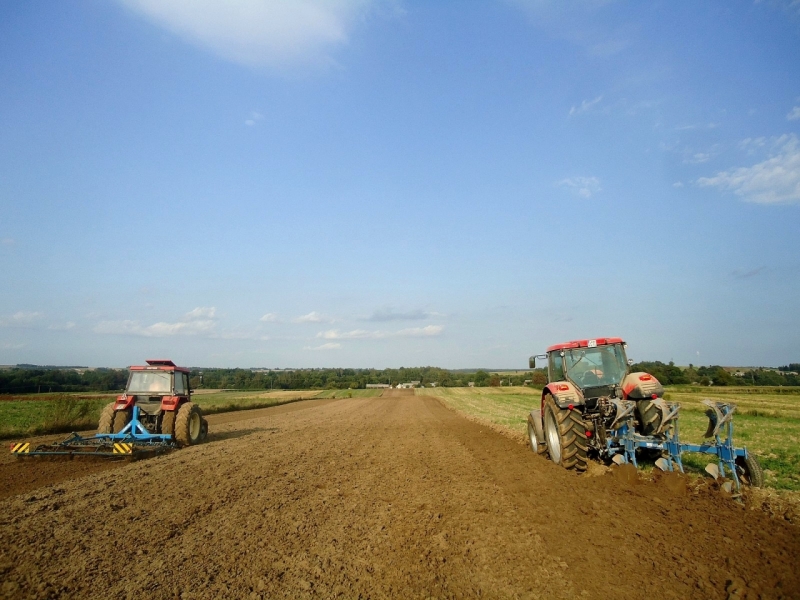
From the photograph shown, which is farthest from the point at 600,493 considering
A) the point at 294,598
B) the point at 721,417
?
the point at 294,598

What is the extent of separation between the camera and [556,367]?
32.1 feet

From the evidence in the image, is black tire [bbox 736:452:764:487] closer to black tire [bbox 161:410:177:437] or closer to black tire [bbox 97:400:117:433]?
black tire [bbox 161:410:177:437]

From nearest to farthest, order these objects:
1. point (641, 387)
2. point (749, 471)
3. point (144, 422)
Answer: point (749, 471) → point (641, 387) → point (144, 422)

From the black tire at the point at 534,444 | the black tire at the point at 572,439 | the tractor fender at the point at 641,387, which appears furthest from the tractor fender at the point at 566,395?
the black tire at the point at 534,444

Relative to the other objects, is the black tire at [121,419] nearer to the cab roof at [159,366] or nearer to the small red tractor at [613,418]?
the cab roof at [159,366]

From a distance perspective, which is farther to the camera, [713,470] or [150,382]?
[150,382]

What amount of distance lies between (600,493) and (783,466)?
13.6 ft

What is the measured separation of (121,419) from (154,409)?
2.45 feet

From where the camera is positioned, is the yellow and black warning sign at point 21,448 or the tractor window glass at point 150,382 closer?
the yellow and black warning sign at point 21,448

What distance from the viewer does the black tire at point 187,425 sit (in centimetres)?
1131

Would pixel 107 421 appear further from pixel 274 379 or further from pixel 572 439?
pixel 274 379

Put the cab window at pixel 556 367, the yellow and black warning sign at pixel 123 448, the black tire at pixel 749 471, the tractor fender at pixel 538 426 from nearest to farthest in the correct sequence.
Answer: the black tire at pixel 749 471, the cab window at pixel 556 367, the yellow and black warning sign at pixel 123 448, the tractor fender at pixel 538 426

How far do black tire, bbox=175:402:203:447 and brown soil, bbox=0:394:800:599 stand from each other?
2.60 m

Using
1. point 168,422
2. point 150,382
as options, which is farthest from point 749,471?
point 150,382
